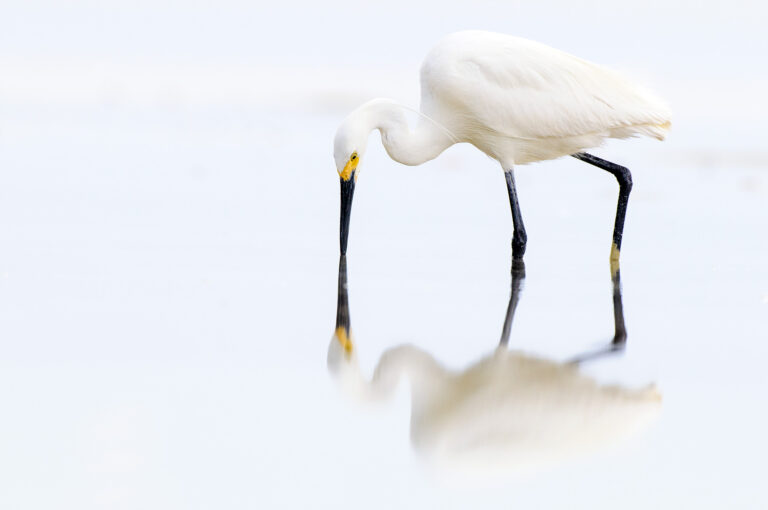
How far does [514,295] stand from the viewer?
21.2ft

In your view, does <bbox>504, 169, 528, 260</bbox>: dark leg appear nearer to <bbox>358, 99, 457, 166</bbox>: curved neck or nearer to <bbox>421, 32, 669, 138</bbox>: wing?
<bbox>421, 32, 669, 138</bbox>: wing

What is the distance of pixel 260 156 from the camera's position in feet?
39.2

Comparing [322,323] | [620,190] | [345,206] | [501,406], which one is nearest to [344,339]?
[322,323]

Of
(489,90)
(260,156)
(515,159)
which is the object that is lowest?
(260,156)

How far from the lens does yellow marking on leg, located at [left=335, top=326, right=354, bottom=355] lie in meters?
5.41

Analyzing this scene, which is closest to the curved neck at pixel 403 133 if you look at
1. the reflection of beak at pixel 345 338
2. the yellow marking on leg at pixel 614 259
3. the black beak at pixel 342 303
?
the black beak at pixel 342 303

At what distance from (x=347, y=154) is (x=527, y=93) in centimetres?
120

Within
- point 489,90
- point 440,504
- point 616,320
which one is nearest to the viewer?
point 440,504

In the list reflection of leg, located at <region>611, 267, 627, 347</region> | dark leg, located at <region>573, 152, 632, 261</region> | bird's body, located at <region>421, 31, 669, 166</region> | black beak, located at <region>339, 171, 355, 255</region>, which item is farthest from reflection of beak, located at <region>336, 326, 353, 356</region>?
dark leg, located at <region>573, 152, 632, 261</region>

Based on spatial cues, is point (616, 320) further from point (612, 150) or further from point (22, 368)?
point (612, 150)

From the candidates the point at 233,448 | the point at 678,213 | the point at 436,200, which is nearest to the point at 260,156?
the point at 436,200

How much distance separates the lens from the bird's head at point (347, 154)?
702cm

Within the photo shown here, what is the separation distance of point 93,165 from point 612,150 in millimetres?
4785

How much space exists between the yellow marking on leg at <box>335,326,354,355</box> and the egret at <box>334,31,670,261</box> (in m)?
1.57
